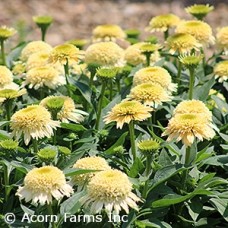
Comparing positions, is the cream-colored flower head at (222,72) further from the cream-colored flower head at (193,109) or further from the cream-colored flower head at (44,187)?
the cream-colored flower head at (44,187)

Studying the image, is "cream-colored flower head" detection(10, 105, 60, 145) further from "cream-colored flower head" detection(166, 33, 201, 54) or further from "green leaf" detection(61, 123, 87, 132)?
"cream-colored flower head" detection(166, 33, 201, 54)

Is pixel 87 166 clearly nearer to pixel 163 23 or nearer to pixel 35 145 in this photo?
pixel 35 145

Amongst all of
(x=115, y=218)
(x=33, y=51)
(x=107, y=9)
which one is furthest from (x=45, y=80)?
(x=107, y=9)

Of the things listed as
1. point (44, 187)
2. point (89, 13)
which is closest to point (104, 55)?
point (44, 187)

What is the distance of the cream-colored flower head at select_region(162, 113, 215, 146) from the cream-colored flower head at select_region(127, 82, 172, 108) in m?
0.27

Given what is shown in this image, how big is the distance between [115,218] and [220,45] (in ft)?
4.55

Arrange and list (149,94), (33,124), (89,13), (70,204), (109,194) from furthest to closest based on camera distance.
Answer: (89,13), (149,94), (33,124), (70,204), (109,194)

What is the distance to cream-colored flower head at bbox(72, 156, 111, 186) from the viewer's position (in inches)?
90.1

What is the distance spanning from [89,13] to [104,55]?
15.5ft

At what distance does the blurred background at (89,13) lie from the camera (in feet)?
24.1

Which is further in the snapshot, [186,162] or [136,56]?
[136,56]

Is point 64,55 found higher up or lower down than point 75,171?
higher up

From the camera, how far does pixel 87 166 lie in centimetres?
228

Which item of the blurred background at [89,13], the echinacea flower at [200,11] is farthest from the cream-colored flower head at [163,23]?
the blurred background at [89,13]
